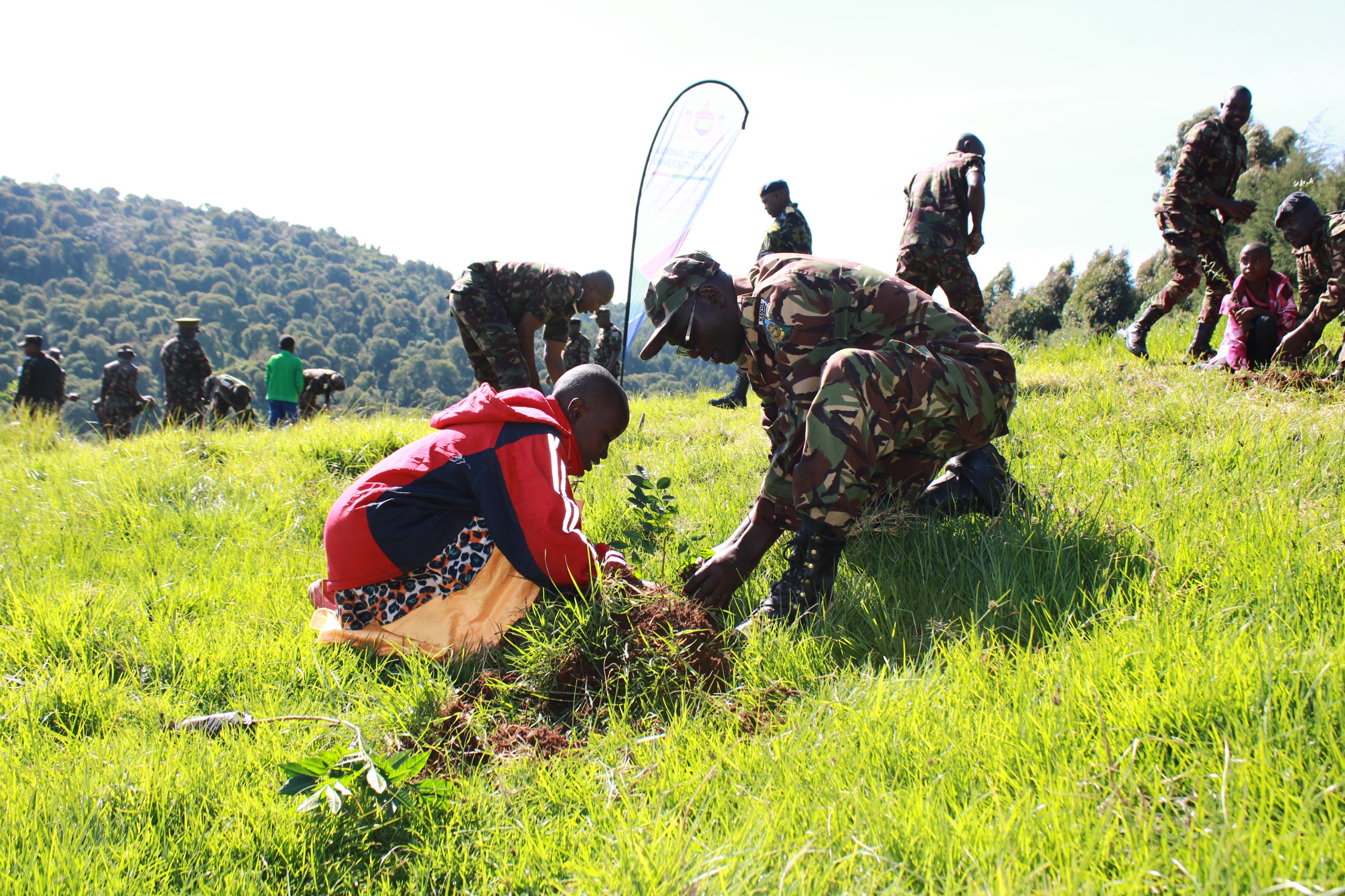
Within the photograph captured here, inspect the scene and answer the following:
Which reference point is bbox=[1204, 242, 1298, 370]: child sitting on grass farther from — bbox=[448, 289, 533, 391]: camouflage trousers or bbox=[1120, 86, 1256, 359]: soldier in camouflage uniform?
bbox=[448, 289, 533, 391]: camouflage trousers

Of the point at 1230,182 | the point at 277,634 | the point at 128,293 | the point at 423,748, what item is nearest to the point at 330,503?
the point at 277,634

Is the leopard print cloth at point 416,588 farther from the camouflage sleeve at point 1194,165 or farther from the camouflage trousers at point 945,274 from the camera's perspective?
the camouflage sleeve at point 1194,165

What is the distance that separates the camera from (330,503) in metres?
4.67

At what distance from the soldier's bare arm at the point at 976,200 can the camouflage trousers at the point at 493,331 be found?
3.99m

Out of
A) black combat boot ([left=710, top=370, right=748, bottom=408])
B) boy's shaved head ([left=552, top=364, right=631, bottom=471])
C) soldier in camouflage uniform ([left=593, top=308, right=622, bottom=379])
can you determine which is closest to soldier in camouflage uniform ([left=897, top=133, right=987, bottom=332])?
black combat boot ([left=710, top=370, right=748, bottom=408])

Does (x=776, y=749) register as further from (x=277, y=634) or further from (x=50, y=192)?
(x=50, y=192)

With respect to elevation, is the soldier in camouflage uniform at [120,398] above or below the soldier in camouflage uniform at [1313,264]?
below

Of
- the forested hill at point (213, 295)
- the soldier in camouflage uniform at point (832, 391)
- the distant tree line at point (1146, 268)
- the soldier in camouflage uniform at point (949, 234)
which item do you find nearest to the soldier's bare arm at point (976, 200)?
the soldier in camouflage uniform at point (949, 234)

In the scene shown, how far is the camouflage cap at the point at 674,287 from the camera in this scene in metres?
2.99

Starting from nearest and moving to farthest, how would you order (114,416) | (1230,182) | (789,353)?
(789,353) < (1230,182) < (114,416)

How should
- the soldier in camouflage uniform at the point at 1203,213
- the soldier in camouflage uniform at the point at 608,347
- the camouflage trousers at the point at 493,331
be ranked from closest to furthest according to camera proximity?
the camouflage trousers at the point at 493,331, the soldier in camouflage uniform at the point at 1203,213, the soldier in camouflage uniform at the point at 608,347

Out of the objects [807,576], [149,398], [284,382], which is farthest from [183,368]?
[807,576]

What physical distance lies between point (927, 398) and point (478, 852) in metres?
2.03

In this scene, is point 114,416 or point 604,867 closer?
point 604,867
